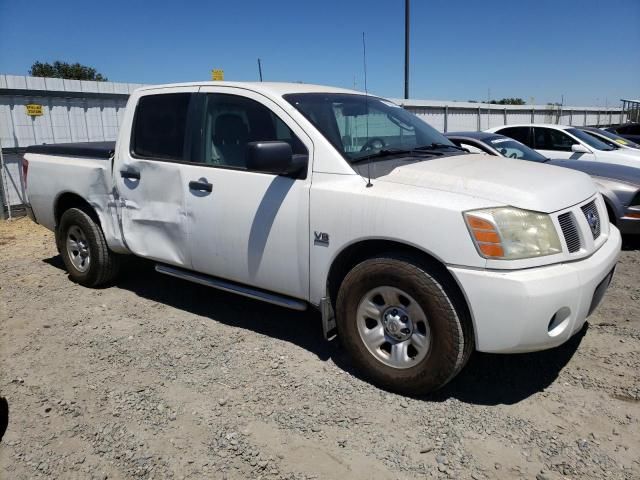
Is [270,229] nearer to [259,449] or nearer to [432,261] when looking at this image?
[432,261]

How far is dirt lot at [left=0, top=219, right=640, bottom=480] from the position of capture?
101 inches

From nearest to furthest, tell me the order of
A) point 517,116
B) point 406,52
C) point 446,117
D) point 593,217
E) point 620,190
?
point 593,217, point 620,190, point 406,52, point 446,117, point 517,116

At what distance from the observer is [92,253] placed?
4.92 metres

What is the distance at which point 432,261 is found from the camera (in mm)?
2924

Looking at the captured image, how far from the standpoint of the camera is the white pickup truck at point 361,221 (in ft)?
9.05

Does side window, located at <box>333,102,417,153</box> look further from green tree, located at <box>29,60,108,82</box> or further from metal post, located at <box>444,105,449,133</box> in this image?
green tree, located at <box>29,60,108,82</box>

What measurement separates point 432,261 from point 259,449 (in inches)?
54.0

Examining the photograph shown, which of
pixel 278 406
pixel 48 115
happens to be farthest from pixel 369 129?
pixel 48 115

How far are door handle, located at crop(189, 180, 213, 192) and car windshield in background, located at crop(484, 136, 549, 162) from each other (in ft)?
16.4

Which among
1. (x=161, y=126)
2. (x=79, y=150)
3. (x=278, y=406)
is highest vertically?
(x=161, y=126)

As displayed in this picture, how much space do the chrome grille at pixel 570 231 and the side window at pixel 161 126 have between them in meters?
2.76

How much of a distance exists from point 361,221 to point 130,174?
2.29 m

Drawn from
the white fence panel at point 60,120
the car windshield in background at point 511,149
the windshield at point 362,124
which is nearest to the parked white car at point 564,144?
the car windshield in background at point 511,149

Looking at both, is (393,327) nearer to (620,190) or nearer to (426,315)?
(426,315)
